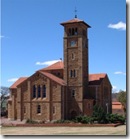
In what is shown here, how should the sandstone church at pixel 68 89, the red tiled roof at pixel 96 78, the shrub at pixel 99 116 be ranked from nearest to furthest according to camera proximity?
the shrub at pixel 99 116
the sandstone church at pixel 68 89
the red tiled roof at pixel 96 78

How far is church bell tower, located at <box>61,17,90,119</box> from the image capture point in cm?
4347

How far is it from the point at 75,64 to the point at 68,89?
323 cm

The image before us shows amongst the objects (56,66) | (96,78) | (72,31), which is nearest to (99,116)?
(96,78)

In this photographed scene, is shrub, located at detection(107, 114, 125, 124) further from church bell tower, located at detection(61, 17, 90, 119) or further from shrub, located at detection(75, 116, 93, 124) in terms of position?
church bell tower, located at detection(61, 17, 90, 119)

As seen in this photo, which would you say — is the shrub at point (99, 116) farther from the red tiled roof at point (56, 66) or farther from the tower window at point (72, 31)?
the red tiled roof at point (56, 66)

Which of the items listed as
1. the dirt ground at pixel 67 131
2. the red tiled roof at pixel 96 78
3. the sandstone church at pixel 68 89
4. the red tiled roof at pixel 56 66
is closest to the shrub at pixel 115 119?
the sandstone church at pixel 68 89

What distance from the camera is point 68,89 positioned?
4394 centimetres

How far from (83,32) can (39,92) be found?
9347 mm

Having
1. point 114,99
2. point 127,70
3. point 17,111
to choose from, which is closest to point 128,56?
point 127,70

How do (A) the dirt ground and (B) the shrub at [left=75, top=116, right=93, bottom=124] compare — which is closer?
(A) the dirt ground

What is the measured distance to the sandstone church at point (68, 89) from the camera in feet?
140

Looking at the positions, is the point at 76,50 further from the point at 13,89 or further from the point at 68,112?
the point at 13,89

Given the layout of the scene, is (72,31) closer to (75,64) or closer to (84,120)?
(75,64)

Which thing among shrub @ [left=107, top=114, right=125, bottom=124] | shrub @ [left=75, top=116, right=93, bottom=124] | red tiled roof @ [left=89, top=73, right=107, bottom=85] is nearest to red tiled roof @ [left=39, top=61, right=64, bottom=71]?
red tiled roof @ [left=89, top=73, right=107, bottom=85]
